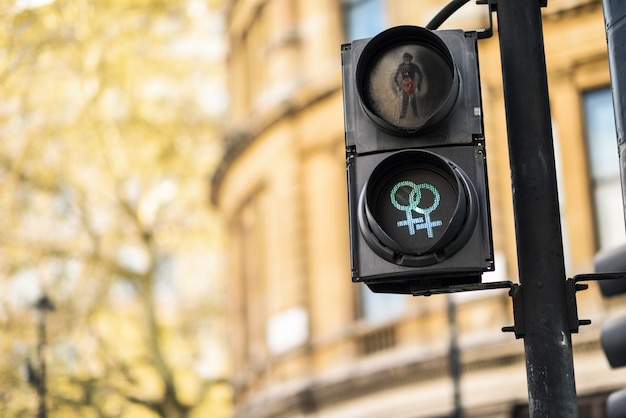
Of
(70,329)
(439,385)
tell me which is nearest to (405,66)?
(439,385)

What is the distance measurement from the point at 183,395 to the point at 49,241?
284 inches

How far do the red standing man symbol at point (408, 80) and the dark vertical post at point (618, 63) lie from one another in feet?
2.16

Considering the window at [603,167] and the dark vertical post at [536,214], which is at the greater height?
the window at [603,167]

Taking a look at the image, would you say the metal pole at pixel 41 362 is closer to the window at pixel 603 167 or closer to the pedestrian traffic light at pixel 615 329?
the window at pixel 603 167

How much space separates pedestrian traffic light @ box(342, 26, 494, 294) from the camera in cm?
460

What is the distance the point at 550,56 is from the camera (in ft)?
72.8

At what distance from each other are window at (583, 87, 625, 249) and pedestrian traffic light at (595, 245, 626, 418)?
16324 mm

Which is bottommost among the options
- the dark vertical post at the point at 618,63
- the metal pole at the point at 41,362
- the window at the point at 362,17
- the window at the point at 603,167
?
the metal pole at the point at 41,362

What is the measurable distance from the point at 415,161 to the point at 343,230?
65.2 feet

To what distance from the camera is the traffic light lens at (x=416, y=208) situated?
4.58m

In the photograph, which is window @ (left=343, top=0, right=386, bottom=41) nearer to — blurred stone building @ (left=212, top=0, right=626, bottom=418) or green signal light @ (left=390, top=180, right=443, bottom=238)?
blurred stone building @ (left=212, top=0, right=626, bottom=418)

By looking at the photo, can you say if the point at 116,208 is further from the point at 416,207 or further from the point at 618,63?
the point at 618,63

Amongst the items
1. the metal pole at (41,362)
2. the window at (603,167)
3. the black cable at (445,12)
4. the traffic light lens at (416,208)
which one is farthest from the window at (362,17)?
the traffic light lens at (416,208)

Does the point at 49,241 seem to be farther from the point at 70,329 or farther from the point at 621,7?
the point at 621,7
